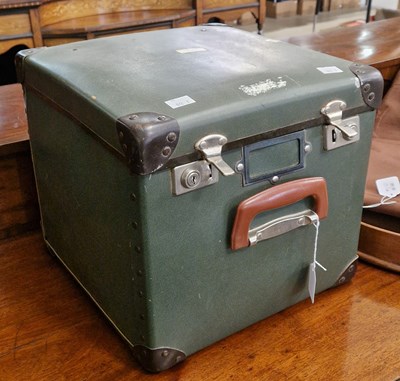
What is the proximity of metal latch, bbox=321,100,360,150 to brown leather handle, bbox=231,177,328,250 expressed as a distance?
0.19 feet

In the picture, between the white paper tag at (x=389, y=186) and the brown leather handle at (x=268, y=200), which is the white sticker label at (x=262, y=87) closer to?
the brown leather handle at (x=268, y=200)

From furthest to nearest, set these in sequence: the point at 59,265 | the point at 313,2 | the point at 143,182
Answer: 1. the point at 313,2
2. the point at 59,265
3. the point at 143,182

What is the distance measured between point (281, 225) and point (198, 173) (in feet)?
0.55

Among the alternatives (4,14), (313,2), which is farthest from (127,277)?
(313,2)

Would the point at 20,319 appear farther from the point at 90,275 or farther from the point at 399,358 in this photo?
the point at 399,358

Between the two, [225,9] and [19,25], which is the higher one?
[19,25]

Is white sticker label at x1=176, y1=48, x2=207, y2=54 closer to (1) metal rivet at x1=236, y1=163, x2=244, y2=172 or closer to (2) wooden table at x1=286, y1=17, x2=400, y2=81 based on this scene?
(1) metal rivet at x1=236, y1=163, x2=244, y2=172

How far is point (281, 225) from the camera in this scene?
794 millimetres

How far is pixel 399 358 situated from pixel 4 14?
8.27ft

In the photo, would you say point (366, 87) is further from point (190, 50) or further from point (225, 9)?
point (225, 9)

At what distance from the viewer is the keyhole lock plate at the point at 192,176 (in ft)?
2.23

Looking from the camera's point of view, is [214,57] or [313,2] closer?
[214,57]

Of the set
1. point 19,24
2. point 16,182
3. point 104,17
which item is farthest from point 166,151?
point 104,17

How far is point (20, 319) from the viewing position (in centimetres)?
91
